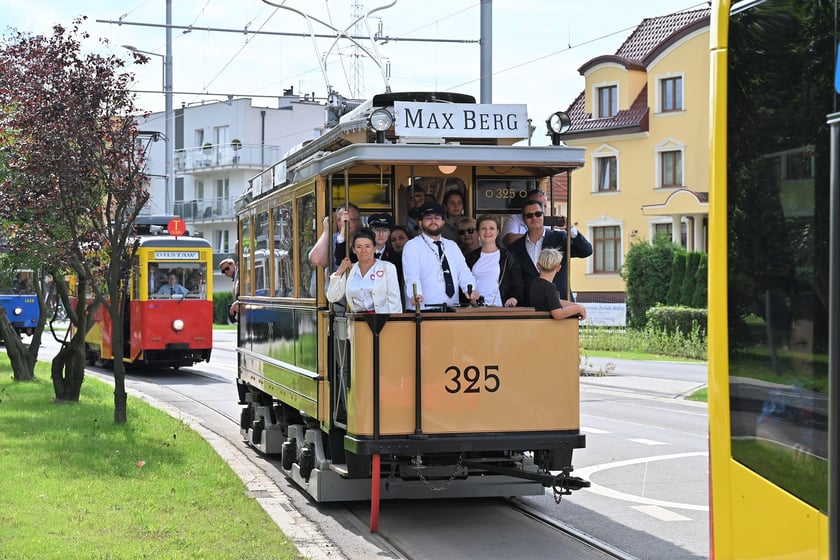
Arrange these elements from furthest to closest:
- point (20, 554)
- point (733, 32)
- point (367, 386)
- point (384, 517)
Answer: point (384, 517), point (367, 386), point (20, 554), point (733, 32)

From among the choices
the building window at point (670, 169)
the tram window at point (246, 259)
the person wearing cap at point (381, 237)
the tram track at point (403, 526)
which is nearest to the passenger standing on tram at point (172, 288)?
the tram window at point (246, 259)

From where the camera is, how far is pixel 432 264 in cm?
1010

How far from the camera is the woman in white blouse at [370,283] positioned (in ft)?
31.8

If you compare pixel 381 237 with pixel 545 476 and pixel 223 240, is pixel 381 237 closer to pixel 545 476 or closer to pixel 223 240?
pixel 545 476

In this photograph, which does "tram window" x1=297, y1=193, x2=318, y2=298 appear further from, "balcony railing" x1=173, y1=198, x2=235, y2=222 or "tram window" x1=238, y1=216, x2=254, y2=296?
"balcony railing" x1=173, y1=198, x2=235, y2=222

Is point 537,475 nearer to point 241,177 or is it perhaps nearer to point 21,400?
point 21,400

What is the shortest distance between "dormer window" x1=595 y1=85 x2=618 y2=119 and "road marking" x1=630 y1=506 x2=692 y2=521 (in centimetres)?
4369

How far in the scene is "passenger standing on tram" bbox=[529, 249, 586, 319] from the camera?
379 inches

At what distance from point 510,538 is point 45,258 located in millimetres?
9672

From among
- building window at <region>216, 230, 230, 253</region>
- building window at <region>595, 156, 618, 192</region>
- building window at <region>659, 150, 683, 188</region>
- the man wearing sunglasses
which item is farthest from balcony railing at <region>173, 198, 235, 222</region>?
the man wearing sunglasses

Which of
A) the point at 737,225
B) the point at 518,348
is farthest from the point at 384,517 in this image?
the point at 737,225

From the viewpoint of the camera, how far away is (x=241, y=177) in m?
79.2

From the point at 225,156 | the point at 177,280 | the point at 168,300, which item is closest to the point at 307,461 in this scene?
the point at 168,300

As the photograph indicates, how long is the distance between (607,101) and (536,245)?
44.2 meters
